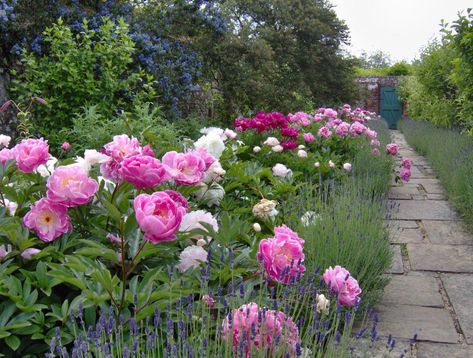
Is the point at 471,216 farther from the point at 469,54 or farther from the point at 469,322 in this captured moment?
the point at 469,54

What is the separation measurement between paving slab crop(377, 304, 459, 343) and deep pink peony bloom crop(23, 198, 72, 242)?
1501mm

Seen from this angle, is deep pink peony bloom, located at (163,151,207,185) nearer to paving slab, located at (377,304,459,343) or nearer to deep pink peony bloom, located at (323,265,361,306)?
deep pink peony bloom, located at (323,265,361,306)

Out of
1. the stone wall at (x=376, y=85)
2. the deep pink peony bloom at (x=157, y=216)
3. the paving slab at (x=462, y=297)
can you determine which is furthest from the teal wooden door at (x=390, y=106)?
the deep pink peony bloom at (x=157, y=216)

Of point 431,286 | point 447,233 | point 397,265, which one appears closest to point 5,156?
point 431,286

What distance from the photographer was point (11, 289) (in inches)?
53.8

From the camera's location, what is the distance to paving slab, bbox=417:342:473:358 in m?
2.18

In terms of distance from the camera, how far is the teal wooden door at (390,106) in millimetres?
23016

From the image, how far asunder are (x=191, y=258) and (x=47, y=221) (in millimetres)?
426

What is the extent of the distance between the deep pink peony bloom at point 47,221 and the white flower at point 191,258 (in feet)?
1.14

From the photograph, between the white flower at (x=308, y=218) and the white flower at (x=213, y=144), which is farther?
the white flower at (x=308, y=218)

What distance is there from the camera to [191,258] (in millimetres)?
1627

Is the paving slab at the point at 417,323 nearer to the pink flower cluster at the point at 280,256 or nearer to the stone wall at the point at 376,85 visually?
the pink flower cluster at the point at 280,256

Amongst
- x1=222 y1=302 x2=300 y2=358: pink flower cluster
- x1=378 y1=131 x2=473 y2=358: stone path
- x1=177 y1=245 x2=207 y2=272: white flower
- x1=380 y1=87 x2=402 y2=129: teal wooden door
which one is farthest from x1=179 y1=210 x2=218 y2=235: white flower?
x1=380 y1=87 x2=402 y2=129: teal wooden door

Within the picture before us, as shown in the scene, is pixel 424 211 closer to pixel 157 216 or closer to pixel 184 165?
pixel 184 165
